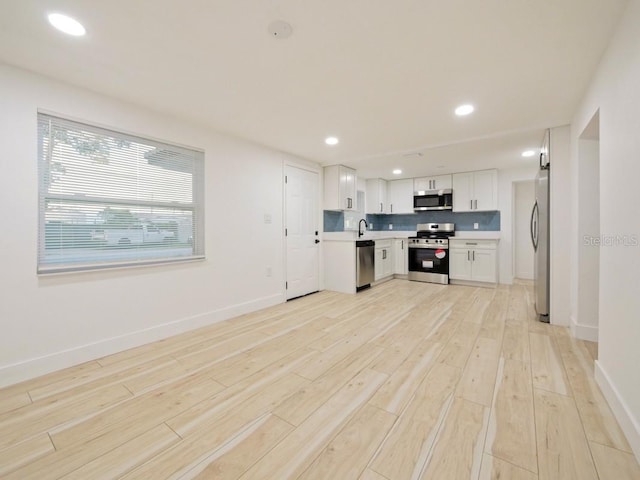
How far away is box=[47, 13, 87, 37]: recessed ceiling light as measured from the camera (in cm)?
158

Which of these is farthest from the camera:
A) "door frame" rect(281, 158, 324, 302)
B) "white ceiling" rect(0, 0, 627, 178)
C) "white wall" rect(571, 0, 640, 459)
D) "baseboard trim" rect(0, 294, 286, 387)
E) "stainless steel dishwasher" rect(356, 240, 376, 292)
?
"stainless steel dishwasher" rect(356, 240, 376, 292)

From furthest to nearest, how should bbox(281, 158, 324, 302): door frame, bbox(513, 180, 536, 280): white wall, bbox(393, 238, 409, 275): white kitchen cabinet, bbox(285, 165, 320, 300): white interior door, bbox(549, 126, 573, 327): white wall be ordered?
bbox(393, 238, 409, 275): white kitchen cabinet, bbox(513, 180, 536, 280): white wall, bbox(285, 165, 320, 300): white interior door, bbox(281, 158, 324, 302): door frame, bbox(549, 126, 573, 327): white wall

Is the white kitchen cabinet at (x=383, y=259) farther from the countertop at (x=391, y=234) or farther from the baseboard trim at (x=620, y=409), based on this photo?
the baseboard trim at (x=620, y=409)

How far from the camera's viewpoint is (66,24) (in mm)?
1631

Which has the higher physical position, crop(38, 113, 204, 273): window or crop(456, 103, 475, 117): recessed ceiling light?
crop(456, 103, 475, 117): recessed ceiling light

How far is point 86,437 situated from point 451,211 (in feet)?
20.2

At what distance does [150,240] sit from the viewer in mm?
2789

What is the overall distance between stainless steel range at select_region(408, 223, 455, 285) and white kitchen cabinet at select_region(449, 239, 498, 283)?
0.13 metres

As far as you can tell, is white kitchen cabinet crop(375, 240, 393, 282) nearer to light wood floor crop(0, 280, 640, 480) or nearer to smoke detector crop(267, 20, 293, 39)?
light wood floor crop(0, 280, 640, 480)

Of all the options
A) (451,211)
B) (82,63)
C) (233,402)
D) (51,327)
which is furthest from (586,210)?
(51,327)

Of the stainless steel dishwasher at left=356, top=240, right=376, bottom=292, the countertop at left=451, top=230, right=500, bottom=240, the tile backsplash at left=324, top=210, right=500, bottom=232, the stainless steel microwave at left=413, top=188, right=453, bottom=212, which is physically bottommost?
the stainless steel dishwasher at left=356, top=240, right=376, bottom=292

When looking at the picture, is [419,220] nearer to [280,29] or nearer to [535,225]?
[535,225]

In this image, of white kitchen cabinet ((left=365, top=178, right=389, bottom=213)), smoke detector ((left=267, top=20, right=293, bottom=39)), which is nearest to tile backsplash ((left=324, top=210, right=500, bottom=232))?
white kitchen cabinet ((left=365, top=178, right=389, bottom=213))

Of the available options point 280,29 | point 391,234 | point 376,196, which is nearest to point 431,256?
point 391,234
